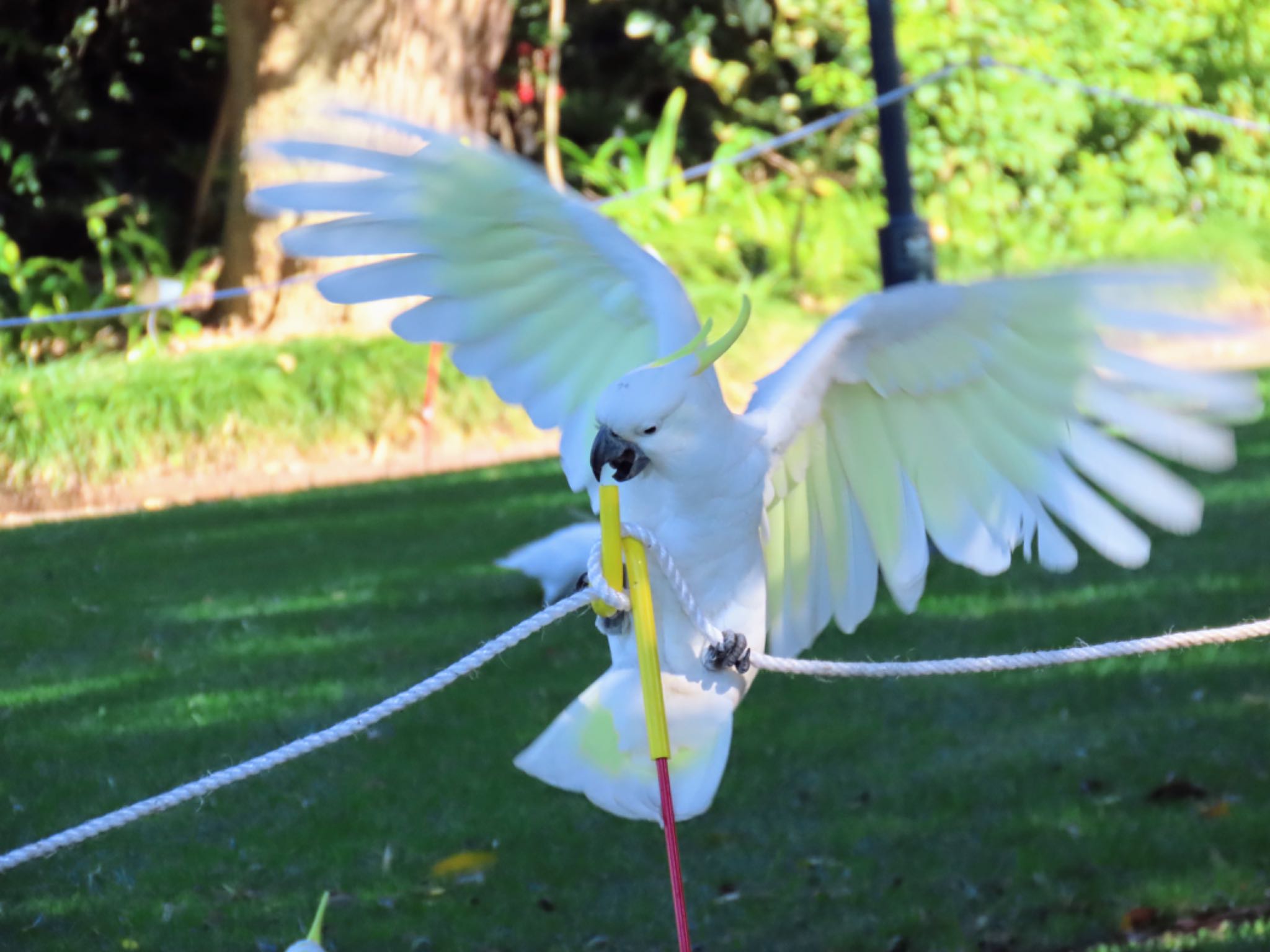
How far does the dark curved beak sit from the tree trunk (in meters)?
6.11

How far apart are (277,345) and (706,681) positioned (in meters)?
5.96

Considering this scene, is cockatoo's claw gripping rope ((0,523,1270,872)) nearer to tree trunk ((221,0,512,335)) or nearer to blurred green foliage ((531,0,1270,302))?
tree trunk ((221,0,512,335))

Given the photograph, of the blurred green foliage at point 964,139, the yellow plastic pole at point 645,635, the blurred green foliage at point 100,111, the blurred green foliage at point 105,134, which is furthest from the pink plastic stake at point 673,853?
the blurred green foliage at point 100,111

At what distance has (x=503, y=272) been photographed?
2.22m

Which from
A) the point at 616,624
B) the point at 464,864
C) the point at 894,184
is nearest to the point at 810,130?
the point at 894,184

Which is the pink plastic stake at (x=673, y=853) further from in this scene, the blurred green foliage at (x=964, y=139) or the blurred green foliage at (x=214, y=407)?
the blurred green foliage at (x=964, y=139)

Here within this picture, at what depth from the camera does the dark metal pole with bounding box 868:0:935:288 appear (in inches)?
162

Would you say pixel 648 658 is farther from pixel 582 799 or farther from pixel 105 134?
pixel 105 134

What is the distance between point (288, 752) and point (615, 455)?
0.49m

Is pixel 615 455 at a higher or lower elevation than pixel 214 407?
higher

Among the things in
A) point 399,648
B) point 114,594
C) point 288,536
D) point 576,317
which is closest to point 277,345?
point 288,536

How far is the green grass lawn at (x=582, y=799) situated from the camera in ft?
8.32

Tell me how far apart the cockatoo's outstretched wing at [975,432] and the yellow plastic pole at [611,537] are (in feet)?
1.30

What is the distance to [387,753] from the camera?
329cm
